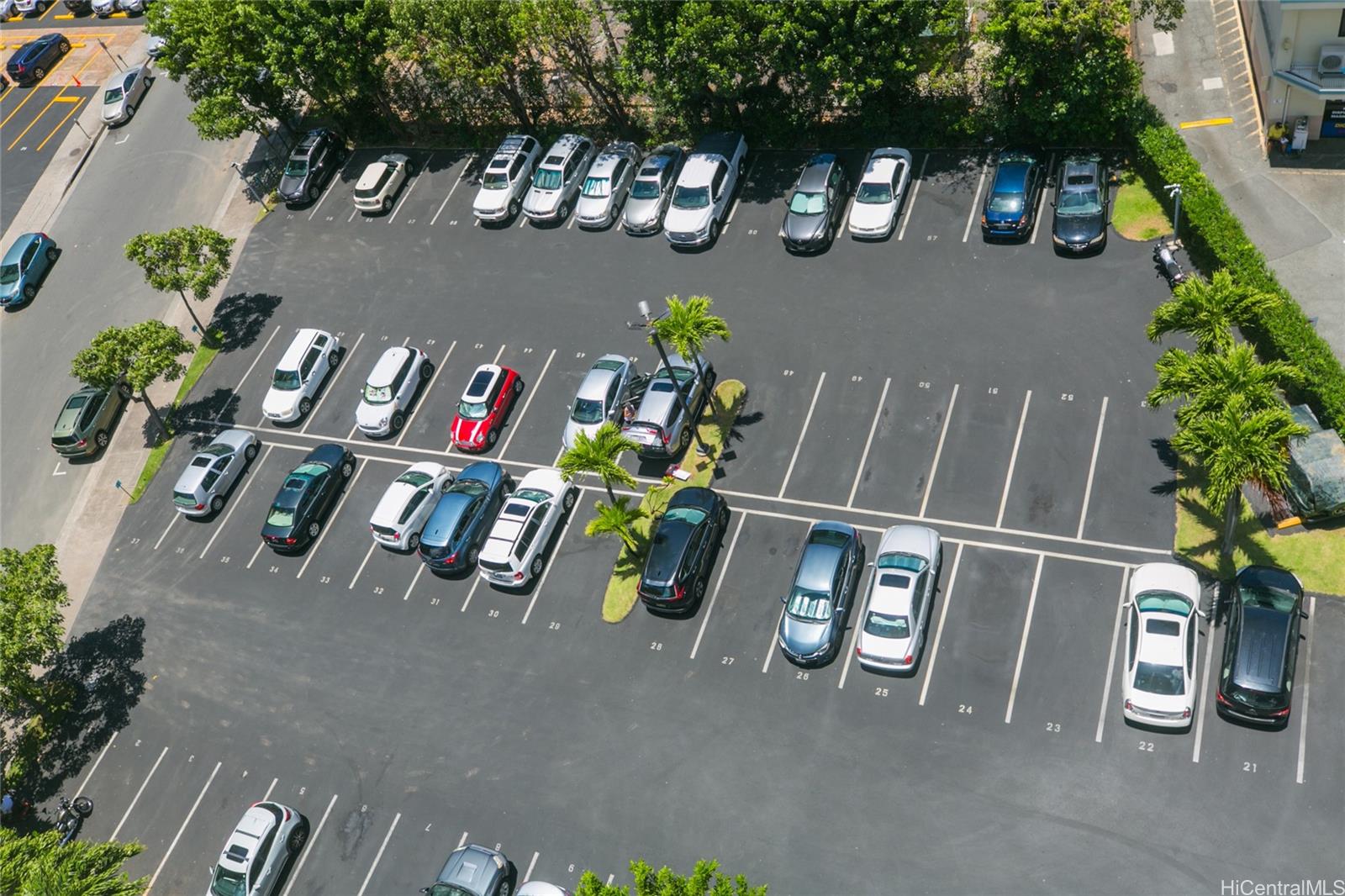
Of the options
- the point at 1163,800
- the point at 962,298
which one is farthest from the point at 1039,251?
the point at 1163,800

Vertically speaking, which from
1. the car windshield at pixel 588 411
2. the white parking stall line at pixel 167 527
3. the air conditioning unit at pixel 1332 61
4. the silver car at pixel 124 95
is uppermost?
the air conditioning unit at pixel 1332 61

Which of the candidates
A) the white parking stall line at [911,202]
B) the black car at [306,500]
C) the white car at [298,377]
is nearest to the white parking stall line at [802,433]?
the white parking stall line at [911,202]

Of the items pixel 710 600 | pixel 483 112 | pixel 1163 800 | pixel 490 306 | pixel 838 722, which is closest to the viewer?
pixel 1163 800

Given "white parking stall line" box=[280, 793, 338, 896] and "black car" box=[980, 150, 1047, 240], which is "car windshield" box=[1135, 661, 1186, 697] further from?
"white parking stall line" box=[280, 793, 338, 896]

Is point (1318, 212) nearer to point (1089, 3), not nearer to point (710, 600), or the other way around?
point (1089, 3)

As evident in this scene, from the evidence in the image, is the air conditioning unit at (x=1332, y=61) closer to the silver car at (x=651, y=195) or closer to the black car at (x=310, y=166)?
the silver car at (x=651, y=195)

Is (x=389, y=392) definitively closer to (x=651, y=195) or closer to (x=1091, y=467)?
(x=651, y=195)

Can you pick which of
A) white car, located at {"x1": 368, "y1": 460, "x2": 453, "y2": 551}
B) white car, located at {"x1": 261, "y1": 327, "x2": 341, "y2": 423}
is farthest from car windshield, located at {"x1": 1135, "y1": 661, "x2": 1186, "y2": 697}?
white car, located at {"x1": 261, "y1": 327, "x2": 341, "y2": 423}
